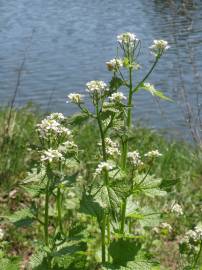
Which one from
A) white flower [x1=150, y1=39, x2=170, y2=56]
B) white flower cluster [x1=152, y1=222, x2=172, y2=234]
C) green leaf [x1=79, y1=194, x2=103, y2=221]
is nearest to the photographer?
green leaf [x1=79, y1=194, x2=103, y2=221]

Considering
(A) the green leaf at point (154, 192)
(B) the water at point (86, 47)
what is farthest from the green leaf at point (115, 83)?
(B) the water at point (86, 47)

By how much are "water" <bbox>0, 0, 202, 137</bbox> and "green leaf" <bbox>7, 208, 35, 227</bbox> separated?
3803 millimetres

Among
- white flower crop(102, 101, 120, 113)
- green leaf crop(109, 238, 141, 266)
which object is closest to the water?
white flower crop(102, 101, 120, 113)

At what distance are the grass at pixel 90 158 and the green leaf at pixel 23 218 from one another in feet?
3.66

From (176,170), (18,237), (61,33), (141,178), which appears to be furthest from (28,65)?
(141,178)

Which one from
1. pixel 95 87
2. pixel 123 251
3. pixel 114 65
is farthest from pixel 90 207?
pixel 114 65

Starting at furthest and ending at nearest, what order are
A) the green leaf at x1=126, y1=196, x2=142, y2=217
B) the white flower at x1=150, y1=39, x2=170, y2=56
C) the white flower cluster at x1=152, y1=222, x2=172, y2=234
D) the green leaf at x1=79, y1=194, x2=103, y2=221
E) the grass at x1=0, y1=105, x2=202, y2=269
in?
the grass at x1=0, y1=105, x2=202, y2=269
the white flower cluster at x1=152, y1=222, x2=172, y2=234
the green leaf at x1=126, y1=196, x2=142, y2=217
the white flower at x1=150, y1=39, x2=170, y2=56
the green leaf at x1=79, y1=194, x2=103, y2=221

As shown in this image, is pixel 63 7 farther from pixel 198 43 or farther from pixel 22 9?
pixel 198 43

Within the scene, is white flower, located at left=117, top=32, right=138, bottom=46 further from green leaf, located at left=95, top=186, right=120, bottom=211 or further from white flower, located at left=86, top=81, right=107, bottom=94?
green leaf, located at left=95, top=186, right=120, bottom=211

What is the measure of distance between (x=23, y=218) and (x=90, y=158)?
12.1ft

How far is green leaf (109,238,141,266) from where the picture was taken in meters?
2.60

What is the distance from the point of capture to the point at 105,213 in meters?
2.50

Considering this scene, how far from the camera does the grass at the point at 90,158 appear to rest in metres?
4.51

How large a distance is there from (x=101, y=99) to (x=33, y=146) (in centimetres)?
39
